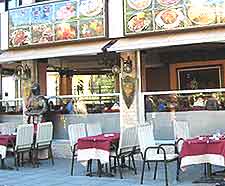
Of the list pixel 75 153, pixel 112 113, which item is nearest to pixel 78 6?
pixel 112 113

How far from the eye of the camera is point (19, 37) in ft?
49.8

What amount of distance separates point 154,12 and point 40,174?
5057 mm

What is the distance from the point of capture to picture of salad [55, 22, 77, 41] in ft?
46.3

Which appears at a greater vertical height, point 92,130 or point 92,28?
point 92,28

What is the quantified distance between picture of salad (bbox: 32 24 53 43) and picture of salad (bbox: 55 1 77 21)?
444mm

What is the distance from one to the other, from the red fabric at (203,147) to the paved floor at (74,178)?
0.64m

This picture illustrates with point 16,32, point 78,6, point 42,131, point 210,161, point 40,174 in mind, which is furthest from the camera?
point 16,32

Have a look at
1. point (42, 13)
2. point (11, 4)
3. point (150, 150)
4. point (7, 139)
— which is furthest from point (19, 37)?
point (150, 150)

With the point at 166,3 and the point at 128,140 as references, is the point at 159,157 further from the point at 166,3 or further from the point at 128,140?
the point at 166,3

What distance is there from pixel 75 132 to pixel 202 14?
427cm

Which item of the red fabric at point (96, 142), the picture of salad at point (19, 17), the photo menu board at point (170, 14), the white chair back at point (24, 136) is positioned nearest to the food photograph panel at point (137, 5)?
the photo menu board at point (170, 14)

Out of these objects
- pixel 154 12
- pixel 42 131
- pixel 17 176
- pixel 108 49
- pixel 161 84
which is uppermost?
pixel 154 12

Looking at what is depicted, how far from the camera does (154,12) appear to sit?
41.5 feet

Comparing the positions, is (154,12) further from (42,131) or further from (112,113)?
(42,131)
